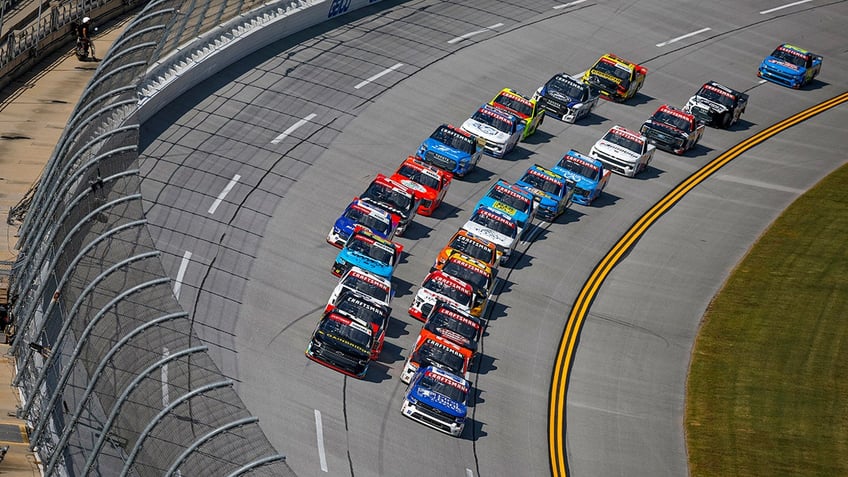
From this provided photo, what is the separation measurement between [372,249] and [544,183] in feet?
28.5

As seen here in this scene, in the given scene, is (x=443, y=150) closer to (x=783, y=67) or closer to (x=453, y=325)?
(x=453, y=325)

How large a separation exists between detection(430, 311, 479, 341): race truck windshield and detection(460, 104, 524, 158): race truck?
480 inches

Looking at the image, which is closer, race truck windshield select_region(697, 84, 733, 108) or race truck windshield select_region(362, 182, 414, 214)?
race truck windshield select_region(362, 182, 414, 214)

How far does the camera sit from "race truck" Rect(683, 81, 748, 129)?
50438mm

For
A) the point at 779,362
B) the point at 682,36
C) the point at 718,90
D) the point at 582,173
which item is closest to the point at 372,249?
the point at 582,173

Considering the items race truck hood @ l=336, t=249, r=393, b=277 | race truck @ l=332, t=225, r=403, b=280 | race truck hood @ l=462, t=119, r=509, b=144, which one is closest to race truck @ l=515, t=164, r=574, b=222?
race truck hood @ l=462, t=119, r=509, b=144

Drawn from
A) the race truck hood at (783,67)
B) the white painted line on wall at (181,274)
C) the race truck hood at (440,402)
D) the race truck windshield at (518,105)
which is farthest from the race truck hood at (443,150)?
the race truck hood at (783,67)

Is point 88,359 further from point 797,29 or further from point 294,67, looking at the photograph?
point 797,29

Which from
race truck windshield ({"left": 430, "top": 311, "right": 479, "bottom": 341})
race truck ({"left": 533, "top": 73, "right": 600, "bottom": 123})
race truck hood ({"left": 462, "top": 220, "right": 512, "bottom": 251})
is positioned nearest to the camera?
race truck windshield ({"left": 430, "top": 311, "right": 479, "bottom": 341})

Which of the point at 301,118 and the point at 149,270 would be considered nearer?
the point at 149,270

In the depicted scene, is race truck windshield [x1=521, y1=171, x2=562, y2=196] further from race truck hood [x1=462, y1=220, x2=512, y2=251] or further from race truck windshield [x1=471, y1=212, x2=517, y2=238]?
race truck hood [x1=462, y1=220, x2=512, y2=251]

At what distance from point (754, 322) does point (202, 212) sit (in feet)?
58.7

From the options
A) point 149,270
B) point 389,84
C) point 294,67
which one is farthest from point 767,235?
point 149,270

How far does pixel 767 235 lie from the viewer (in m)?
44.8
